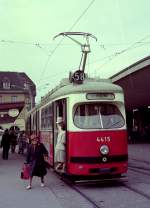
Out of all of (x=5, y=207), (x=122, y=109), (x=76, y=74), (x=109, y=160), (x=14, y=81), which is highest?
(x=14, y=81)

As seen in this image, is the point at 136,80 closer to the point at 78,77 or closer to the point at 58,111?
the point at 58,111

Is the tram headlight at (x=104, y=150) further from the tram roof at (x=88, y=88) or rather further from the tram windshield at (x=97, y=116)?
the tram roof at (x=88, y=88)

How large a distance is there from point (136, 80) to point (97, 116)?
75.6 ft

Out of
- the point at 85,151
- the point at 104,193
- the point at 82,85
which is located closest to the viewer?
the point at 104,193

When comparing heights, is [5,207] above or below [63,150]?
below

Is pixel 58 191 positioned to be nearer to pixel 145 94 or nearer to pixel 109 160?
pixel 109 160

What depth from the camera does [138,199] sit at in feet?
39.7

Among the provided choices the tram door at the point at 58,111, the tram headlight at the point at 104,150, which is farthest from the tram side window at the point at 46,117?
the tram headlight at the point at 104,150

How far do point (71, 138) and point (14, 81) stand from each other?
108545 mm

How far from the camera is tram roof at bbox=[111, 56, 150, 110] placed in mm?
33438

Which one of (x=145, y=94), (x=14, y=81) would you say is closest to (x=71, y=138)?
(x=145, y=94)

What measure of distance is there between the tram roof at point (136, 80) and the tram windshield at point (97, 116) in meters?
16.5

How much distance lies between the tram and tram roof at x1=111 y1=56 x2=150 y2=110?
643 inches

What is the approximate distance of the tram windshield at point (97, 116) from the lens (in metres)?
15.1
